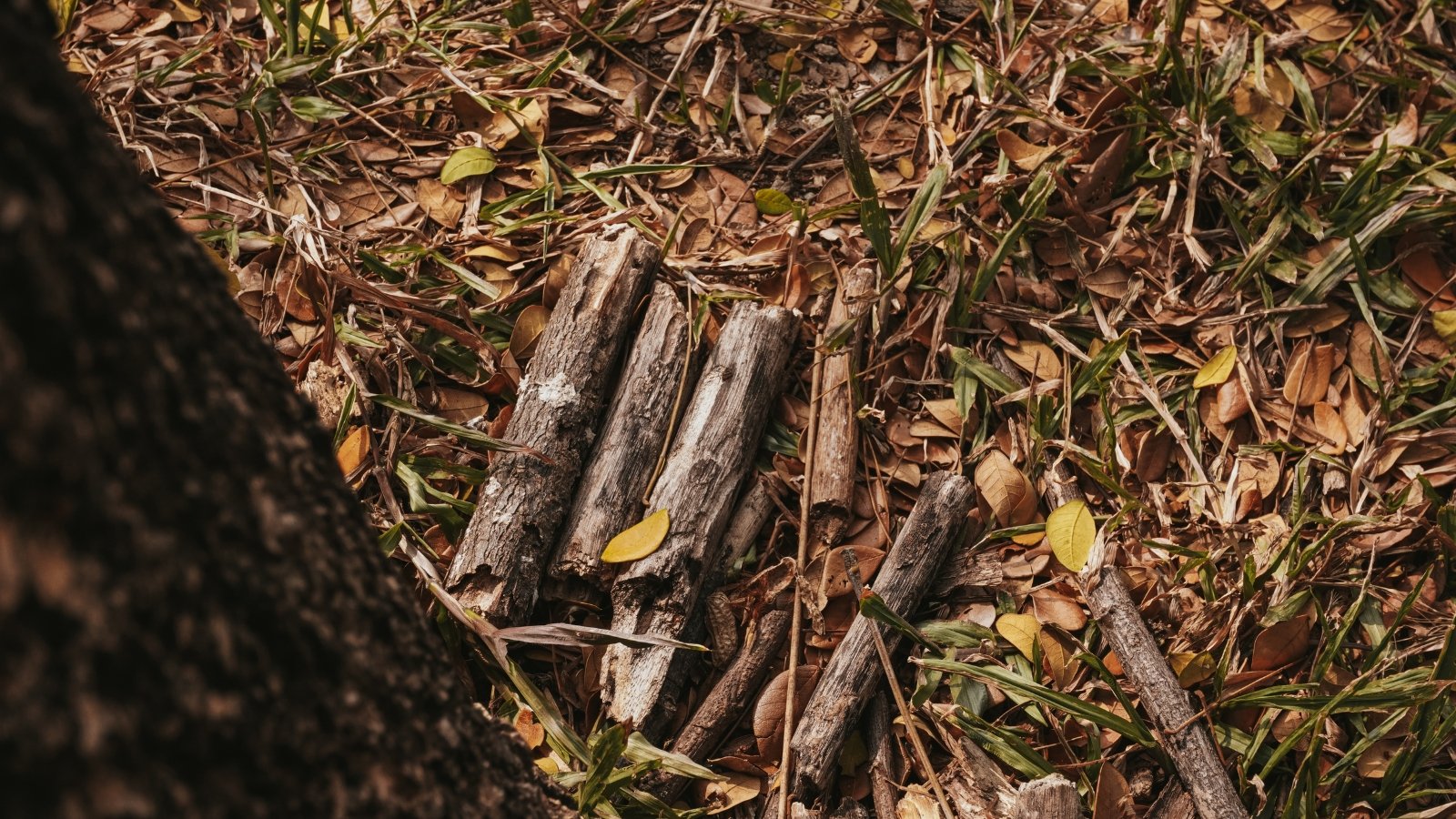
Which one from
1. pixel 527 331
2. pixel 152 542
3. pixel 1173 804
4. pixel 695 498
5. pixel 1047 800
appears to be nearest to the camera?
pixel 152 542

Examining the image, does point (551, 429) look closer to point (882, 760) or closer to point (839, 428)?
point (839, 428)

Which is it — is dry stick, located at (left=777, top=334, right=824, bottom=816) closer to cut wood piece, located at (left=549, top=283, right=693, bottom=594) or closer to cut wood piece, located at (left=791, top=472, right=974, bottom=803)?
cut wood piece, located at (left=791, top=472, right=974, bottom=803)

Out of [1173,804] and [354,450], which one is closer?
[1173,804]

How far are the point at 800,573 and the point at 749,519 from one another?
173mm

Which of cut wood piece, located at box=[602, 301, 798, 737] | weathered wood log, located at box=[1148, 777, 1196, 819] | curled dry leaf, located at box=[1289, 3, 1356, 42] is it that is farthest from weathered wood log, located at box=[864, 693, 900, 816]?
curled dry leaf, located at box=[1289, 3, 1356, 42]

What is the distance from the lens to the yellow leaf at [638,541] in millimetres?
1900

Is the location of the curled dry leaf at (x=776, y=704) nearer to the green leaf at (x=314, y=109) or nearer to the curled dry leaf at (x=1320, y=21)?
the green leaf at (x=314, y=109)

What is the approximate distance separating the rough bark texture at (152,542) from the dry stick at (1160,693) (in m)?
1.49

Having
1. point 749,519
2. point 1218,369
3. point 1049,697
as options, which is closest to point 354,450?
point 749,519

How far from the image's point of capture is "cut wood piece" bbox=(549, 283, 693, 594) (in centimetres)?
194

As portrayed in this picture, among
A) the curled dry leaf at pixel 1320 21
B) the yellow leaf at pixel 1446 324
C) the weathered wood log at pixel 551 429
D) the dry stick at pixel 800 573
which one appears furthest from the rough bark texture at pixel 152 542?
the curled dry leaf at pixel 1320 21

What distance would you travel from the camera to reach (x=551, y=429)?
198 cm

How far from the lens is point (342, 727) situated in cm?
86

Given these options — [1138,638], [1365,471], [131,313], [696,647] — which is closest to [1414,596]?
[1365,471]
